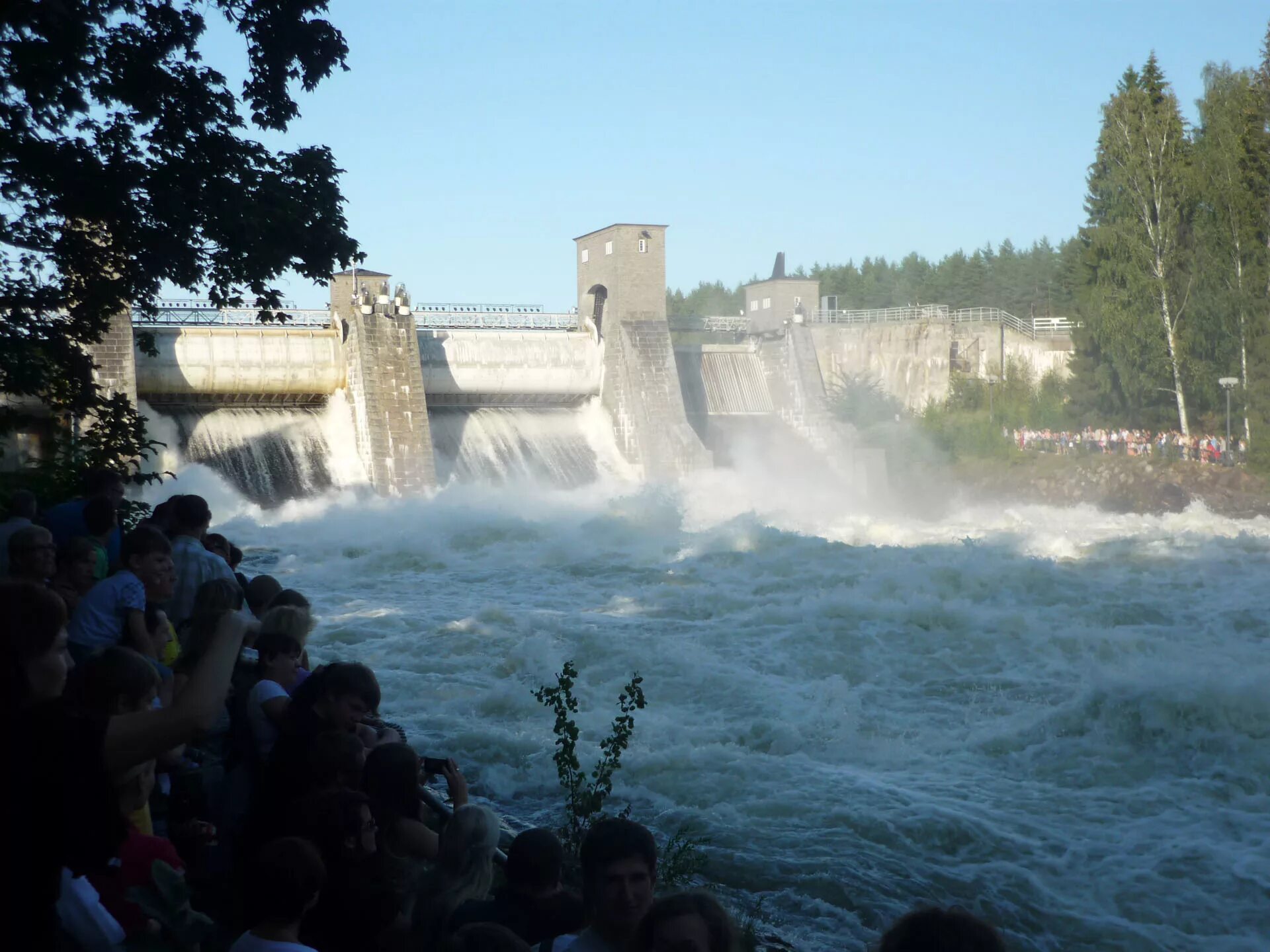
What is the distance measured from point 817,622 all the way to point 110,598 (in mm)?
9105

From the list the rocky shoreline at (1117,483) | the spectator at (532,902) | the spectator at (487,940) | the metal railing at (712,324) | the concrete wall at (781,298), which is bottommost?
the rocky shoreline at (1117,483)

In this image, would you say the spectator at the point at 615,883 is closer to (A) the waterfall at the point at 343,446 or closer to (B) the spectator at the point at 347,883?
(B) the spectator at the point at 347,883

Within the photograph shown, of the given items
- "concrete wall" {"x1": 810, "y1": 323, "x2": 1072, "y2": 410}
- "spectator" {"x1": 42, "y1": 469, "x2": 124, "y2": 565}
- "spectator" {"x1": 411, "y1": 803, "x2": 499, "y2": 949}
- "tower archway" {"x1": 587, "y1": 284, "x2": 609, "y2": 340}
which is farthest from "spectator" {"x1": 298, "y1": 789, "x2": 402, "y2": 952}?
"concrete wall" {"x1": 810, "y1": 323, "x2": 1072, "y2": 410}

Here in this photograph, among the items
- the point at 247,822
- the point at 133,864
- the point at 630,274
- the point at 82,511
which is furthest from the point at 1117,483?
the point at 133,864

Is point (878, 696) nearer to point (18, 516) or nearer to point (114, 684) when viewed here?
point (18, 516)

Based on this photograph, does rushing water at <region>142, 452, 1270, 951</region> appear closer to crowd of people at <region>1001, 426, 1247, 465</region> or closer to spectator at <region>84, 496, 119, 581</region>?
spectator at <region>84, 496, 119, 581</region>

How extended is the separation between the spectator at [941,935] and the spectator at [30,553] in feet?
12.7

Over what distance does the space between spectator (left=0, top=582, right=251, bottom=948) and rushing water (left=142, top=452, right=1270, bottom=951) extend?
4238 millimetres

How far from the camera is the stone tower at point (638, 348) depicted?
87.7ft

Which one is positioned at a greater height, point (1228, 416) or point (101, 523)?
point (101, 523)

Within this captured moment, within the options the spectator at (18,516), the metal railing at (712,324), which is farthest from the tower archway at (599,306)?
the spectator at (18,516)

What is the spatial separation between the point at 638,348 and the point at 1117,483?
40.7 feet

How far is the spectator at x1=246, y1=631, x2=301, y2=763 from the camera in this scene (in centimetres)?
420

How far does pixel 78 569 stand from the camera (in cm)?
512
